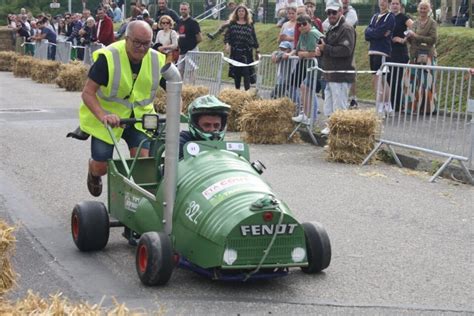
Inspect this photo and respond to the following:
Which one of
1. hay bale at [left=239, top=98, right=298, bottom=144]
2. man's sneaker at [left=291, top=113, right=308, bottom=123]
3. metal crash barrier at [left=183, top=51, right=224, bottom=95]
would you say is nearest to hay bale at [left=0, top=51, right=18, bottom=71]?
metal crash barrier at [left=183, top=51, right=224, bottom=95]

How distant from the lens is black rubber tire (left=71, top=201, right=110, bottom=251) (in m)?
7.07

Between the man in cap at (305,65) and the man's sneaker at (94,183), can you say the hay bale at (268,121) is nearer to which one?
the man in cap at (305,65)

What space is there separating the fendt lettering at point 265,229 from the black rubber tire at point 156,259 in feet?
1.78

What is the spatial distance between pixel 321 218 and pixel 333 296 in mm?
2588

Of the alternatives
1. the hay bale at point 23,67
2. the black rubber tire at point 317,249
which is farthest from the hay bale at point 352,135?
the hay bale at point 23,67

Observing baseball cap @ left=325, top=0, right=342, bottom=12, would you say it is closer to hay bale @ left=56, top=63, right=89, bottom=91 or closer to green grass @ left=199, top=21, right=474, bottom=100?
green grass @ left=199, top=21, right=474, bottom=100

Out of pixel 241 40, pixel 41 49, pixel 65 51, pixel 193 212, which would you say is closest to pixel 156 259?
pixel 193 212

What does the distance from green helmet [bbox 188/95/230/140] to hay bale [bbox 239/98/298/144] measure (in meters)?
6.66

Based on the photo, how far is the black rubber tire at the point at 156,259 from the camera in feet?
19.6

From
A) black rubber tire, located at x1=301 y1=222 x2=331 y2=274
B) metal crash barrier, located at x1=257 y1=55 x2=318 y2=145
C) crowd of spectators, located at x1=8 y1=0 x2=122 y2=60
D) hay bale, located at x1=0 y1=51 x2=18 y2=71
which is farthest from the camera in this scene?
hay bale, located at x1=0 y1=51 x2=18 y2=71

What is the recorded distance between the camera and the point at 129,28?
7527mm

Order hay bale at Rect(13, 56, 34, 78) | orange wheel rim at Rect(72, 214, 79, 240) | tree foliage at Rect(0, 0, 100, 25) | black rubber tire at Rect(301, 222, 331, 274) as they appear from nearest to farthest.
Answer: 1. black rubber tire at Rect(301, 222, 331, 274)
2. orange wheel rim at Rect(72, 214, 79, 240)
3. hay bale at Rect(13, 56, 34, 78)
4. tree foliage at Rect(0, 0, 100, 25)

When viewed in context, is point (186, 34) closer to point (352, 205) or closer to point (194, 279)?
point (352, 205)

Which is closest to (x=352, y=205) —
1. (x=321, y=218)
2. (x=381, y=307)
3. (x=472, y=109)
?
(x=321, y=218)
